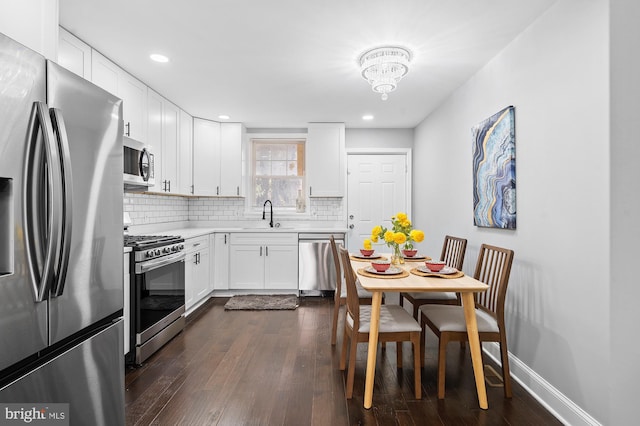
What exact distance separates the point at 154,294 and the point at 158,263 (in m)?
0.26

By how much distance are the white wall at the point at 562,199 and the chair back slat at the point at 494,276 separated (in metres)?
0.21

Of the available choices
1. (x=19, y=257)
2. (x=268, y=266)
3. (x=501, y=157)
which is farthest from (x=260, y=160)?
(x=19, y=257)

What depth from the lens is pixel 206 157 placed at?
4727 mm

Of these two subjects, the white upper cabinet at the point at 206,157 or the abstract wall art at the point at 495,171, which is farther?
the white upper cabinet at the point at 206,157

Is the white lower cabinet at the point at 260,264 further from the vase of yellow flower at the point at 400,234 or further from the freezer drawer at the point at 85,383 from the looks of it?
the freezer drawer at the point at 85,383

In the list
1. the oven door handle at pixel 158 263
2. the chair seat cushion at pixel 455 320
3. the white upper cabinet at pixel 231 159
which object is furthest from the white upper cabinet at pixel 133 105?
the chair seat cushion at pixel 455 320

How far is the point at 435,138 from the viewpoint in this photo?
4.22 metres

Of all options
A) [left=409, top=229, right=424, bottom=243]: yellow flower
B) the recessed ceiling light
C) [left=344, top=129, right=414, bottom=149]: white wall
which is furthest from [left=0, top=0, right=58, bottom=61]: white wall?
[left=344, top=129, right=414, bottom=149]: white wall

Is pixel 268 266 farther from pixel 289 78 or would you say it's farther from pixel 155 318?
pixel 289 78

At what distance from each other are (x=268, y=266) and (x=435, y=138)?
2757 millimetres

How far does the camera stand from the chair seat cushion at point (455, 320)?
2.10 meters

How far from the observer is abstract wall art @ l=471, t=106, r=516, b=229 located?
8.07ft

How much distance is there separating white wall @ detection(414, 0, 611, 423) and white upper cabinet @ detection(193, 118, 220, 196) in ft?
11.5
